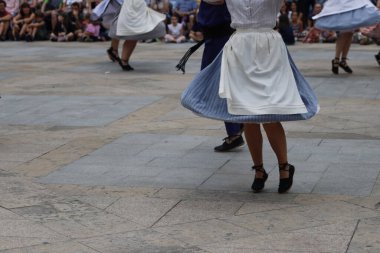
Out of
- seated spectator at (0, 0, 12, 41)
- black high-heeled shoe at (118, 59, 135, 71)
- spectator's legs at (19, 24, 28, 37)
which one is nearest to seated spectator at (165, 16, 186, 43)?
spectator's legs at (19, 24, 28, 37)

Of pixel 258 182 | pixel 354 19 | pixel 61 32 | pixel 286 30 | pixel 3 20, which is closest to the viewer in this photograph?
pixel 258 182

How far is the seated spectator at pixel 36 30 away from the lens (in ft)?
70.5

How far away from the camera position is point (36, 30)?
Answer: 21641 mm

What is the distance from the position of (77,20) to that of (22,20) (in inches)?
57.5

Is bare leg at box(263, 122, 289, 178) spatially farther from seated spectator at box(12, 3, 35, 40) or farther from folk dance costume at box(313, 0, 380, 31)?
seated spectator at box(12, 3, 35, 40)

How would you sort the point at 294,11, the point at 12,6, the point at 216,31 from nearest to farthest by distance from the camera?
the point at 216,31
the point at 294,11
the point at 12,6

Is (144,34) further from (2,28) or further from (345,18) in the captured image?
(2,28)

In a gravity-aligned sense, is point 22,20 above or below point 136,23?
below

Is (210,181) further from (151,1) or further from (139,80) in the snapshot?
(151,1)

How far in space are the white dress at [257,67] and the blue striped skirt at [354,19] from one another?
6643 millimetres

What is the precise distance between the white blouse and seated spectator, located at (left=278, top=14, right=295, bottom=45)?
13.0 meters

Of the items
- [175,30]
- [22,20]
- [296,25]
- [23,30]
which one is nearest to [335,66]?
[296,25]

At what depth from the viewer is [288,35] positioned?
1902cm

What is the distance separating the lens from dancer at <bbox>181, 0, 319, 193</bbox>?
5.83 m
